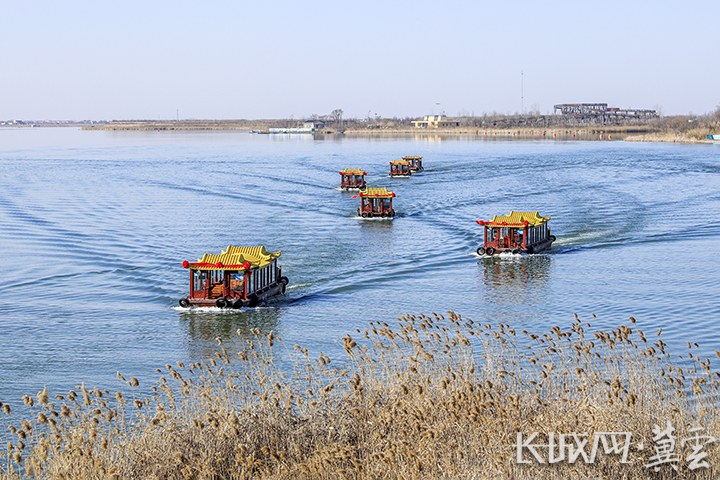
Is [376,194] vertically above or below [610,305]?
above

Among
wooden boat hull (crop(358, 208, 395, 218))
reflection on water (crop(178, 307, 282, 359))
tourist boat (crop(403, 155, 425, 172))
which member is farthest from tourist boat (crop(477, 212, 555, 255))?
tourist boat (crop(403, 155, 425, 172))

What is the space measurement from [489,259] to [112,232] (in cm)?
2727

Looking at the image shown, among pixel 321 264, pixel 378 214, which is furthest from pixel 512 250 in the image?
pixel 378 214

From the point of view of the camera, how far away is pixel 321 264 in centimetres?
4625

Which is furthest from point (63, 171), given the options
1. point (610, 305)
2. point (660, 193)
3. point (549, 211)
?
point (610, 305)

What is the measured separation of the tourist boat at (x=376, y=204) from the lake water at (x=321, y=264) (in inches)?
55.2

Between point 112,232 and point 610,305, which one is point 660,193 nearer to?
point 610,305

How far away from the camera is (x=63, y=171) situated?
→ 11325 cm

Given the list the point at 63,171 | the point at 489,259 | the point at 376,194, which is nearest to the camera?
the point at 489,259

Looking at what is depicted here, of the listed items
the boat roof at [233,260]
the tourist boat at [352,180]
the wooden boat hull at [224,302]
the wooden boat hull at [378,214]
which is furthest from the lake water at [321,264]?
the tourist boat at [352,180]

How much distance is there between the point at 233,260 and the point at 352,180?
54079 millimetres

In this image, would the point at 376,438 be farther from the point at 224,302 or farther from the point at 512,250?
the point at 512,250

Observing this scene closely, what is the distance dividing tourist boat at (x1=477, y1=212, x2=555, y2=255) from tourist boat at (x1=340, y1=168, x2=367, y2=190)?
3802 cm

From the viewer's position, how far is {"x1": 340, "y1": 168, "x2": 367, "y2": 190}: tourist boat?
3465 inches
